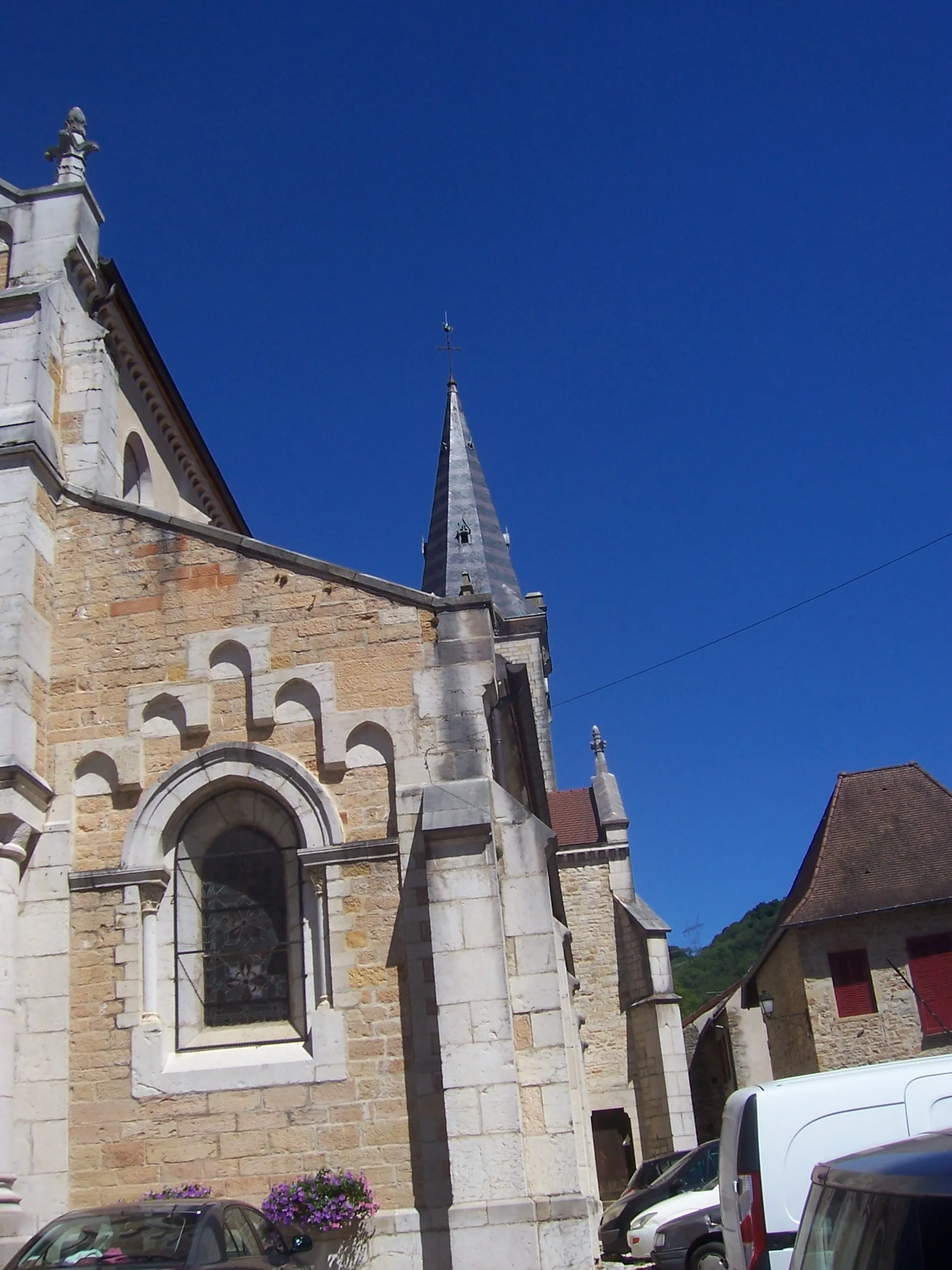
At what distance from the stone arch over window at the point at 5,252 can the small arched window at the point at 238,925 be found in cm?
543

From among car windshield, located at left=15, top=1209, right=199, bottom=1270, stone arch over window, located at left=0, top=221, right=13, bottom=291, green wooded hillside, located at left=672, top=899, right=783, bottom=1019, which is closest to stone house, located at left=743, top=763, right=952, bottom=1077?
car windshield, located at left=15, top=1209, right=199, bottom=1270

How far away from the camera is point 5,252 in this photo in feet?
36.8

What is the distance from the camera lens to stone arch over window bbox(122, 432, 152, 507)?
41.8ft

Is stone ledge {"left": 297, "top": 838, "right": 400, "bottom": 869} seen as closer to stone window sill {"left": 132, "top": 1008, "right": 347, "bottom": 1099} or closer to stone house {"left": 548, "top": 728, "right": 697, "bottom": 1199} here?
stone window sill {"left": 132, "top": 1008, "right": 347, "bottom": 1099}

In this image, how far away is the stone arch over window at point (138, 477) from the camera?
1274 cm

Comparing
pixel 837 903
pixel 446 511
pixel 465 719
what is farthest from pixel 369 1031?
pixel 446 511

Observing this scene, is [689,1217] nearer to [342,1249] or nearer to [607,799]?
[342,1249]

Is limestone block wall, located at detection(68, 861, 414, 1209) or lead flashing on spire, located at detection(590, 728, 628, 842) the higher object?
lead flashing on spire, located at detection(590, 728, 628, 842)

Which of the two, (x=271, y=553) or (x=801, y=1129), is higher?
(x=271, y=553)

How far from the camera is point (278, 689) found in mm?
9656

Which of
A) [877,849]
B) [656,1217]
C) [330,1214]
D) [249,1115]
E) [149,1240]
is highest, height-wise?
[877,849]

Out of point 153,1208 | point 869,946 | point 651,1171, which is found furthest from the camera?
point 869,946

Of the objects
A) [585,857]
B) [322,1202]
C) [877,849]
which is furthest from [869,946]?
[322,1202]

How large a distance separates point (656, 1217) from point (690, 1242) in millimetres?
606
